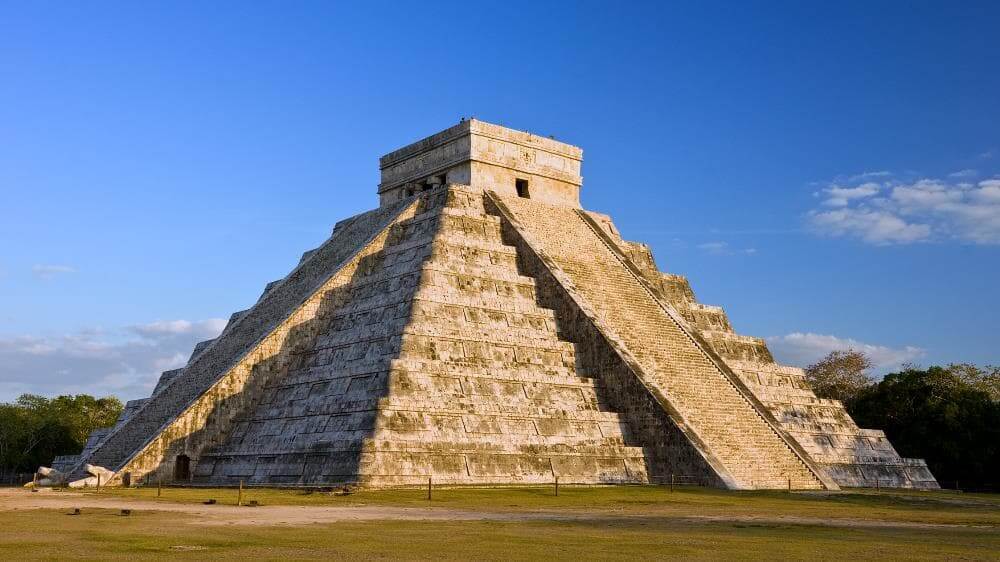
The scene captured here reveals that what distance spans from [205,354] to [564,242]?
1430 centimetres

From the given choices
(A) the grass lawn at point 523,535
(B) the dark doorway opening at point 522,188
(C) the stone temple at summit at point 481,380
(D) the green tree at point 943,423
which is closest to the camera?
(A) the grass lawn at point 523,535

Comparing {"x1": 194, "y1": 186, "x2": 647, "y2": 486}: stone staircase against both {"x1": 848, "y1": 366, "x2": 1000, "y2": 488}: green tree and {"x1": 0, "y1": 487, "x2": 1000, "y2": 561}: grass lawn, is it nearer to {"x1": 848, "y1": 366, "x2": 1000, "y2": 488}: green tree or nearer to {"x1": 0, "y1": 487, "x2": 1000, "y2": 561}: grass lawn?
{"x1": 0, "y1": 487, "x2": 1000, "y2": 561}: grass lawn

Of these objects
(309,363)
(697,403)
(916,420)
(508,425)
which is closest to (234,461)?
(309,363)

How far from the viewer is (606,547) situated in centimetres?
1388

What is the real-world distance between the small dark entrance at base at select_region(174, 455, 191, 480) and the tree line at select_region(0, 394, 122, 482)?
25.9 meters

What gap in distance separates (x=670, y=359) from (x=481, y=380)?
789 cm

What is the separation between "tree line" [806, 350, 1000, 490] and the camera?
4397 cm

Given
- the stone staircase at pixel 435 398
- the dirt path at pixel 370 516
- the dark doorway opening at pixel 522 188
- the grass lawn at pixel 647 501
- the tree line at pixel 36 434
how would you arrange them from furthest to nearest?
the tree line at pixel 36 434, the dark doorway opening at pixel 522 188, the stone staircase at pixel 435 398, the grass lawn at pixel 647 501, the dirt path at pixel 370 516

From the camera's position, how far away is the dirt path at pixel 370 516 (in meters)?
17.8

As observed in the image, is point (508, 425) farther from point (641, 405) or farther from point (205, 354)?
point (205, 354)

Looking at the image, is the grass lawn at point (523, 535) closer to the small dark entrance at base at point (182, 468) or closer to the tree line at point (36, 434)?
the small dark entrance at base at point (182, 468)

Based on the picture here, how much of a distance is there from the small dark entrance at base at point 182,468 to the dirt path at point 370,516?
8.94m

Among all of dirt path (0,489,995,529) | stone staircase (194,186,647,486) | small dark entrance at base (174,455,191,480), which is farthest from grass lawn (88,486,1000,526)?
small dark entrance at base (174,455,191,480)

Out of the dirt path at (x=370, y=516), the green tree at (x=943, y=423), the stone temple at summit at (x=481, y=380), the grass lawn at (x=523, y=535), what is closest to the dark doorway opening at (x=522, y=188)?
the stone temple at summit at (x=481, y=380)
